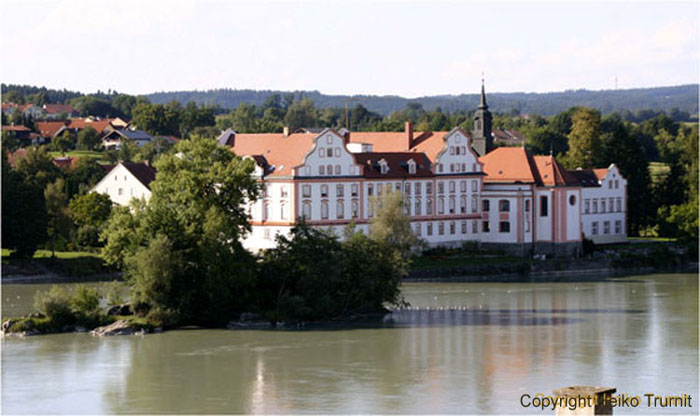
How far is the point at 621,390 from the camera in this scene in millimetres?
31188

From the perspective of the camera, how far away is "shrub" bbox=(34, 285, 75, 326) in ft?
130

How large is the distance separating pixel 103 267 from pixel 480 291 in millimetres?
15694

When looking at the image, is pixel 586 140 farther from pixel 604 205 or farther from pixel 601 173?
pixel 604 205

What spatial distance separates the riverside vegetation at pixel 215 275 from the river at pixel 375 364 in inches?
43.8

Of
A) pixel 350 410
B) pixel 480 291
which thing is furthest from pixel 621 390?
pixel 480 291

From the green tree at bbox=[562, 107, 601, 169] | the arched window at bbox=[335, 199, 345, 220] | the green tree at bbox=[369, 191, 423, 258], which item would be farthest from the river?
the green tree at bbox=[562, 107, 601, 169]

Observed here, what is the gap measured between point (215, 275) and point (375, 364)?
7604mm

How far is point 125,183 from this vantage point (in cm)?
6631

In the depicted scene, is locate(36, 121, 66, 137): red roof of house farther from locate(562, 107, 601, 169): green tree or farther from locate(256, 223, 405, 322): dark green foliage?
locate(256, 223, 405, 322): dark green foliage

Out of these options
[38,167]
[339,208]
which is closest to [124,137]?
[38,167]

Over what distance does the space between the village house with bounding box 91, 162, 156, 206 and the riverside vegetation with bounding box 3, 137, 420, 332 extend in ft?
68.4

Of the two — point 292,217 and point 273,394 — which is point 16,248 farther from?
point 273,394

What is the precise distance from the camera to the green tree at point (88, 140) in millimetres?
106375

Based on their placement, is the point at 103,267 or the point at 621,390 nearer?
the point at 621,390
